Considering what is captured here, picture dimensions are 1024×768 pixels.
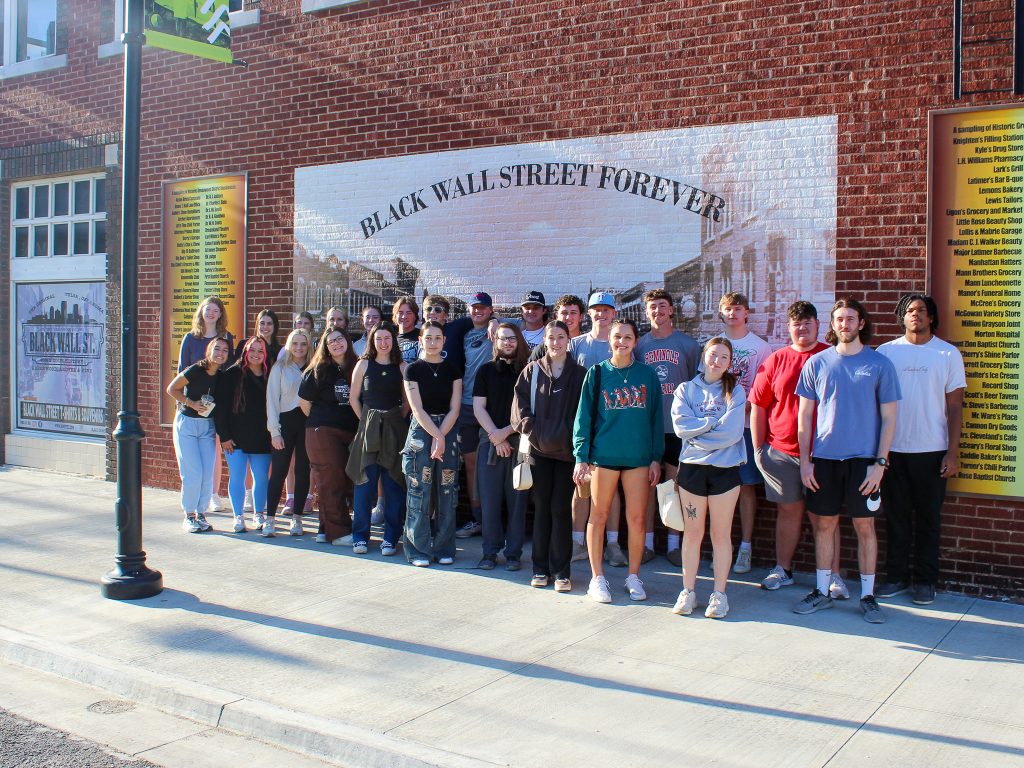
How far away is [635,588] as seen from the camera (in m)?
6.89

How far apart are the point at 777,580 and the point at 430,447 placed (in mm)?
2793

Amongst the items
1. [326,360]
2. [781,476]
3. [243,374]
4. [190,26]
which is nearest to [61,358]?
[243,374]

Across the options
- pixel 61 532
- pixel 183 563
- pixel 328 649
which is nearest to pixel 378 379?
pixel 183 563

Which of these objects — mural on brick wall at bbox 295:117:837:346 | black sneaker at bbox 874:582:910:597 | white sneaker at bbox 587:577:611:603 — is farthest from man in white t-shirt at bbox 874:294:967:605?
white sneaker at bbox 587:577:611:603

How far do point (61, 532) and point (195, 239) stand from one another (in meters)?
3.80

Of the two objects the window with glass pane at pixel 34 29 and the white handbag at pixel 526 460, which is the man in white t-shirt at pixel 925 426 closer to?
the white handbag at pixel 526 460

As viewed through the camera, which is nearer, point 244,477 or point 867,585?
point 867,585

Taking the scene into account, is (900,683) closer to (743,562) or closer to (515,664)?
(515,664)

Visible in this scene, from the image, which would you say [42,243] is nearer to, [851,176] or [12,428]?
[12,428]

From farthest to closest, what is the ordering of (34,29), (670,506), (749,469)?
1. (34,29)
2. (749,469)
3. (670,506)

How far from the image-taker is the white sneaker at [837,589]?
22.3ft

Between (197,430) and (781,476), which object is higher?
(197,430)

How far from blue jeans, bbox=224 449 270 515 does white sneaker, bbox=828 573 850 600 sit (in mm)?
4980

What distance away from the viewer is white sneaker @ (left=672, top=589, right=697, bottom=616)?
654 centimetres
